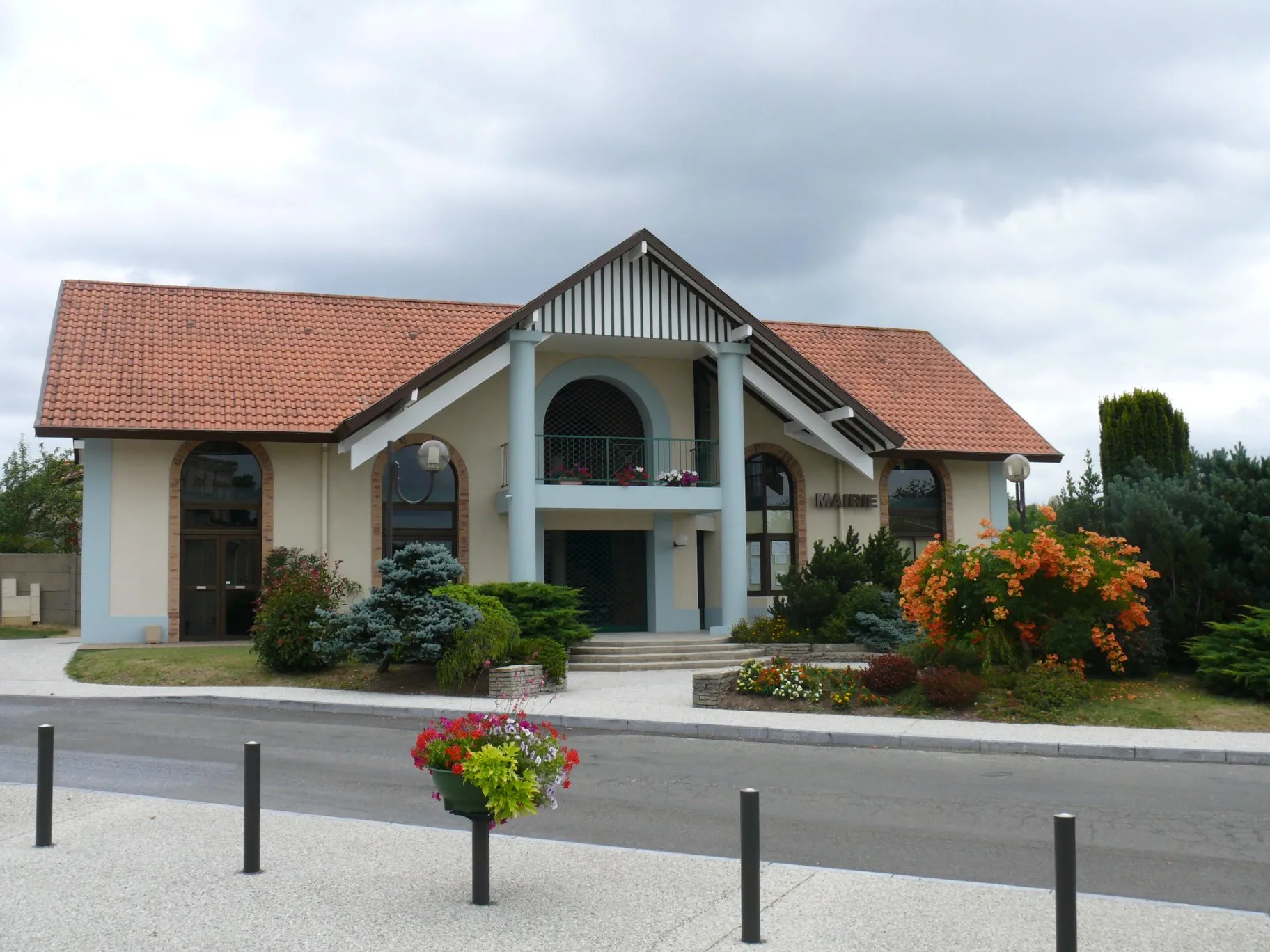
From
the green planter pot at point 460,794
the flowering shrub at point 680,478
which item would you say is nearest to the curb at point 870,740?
the green planter pot at point 460,794

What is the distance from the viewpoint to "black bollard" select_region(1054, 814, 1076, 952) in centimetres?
507

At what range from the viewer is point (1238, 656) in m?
15.1

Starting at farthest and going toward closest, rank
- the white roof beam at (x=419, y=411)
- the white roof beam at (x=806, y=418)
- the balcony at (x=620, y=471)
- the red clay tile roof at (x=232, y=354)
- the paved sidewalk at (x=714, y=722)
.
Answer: the white roof beam at (x=806, y=418), the balcony at (x=620, y=471), the red clay tile roof at (x=232, y=354), the white roof beam at (x=419, y=411), the paved sidewalk at (x=714, y=722)

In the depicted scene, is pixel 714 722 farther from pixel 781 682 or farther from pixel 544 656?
pixel 544 656

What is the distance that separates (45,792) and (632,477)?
15866 mm

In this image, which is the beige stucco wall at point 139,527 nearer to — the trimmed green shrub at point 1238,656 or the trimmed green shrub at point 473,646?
the trimmed green shrub at point 473,646

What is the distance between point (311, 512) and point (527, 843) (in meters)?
16.2

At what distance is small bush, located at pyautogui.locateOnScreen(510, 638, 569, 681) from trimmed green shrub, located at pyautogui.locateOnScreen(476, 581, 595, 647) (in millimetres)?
516

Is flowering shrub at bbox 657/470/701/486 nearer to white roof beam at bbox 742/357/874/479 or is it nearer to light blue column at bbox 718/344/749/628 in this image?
light blue column at bbox 718/344/749/628

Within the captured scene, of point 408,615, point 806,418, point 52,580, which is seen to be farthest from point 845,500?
point 52,580

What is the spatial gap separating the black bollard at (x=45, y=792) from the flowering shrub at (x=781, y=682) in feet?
30.4

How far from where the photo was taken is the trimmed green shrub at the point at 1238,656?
47.8ft

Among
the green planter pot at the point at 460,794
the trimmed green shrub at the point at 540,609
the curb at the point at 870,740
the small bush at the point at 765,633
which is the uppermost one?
the trimmed green shrub at the point at 540,609

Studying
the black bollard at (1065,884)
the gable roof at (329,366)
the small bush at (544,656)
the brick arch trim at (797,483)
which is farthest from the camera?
the brick arch trim at (797,483)
